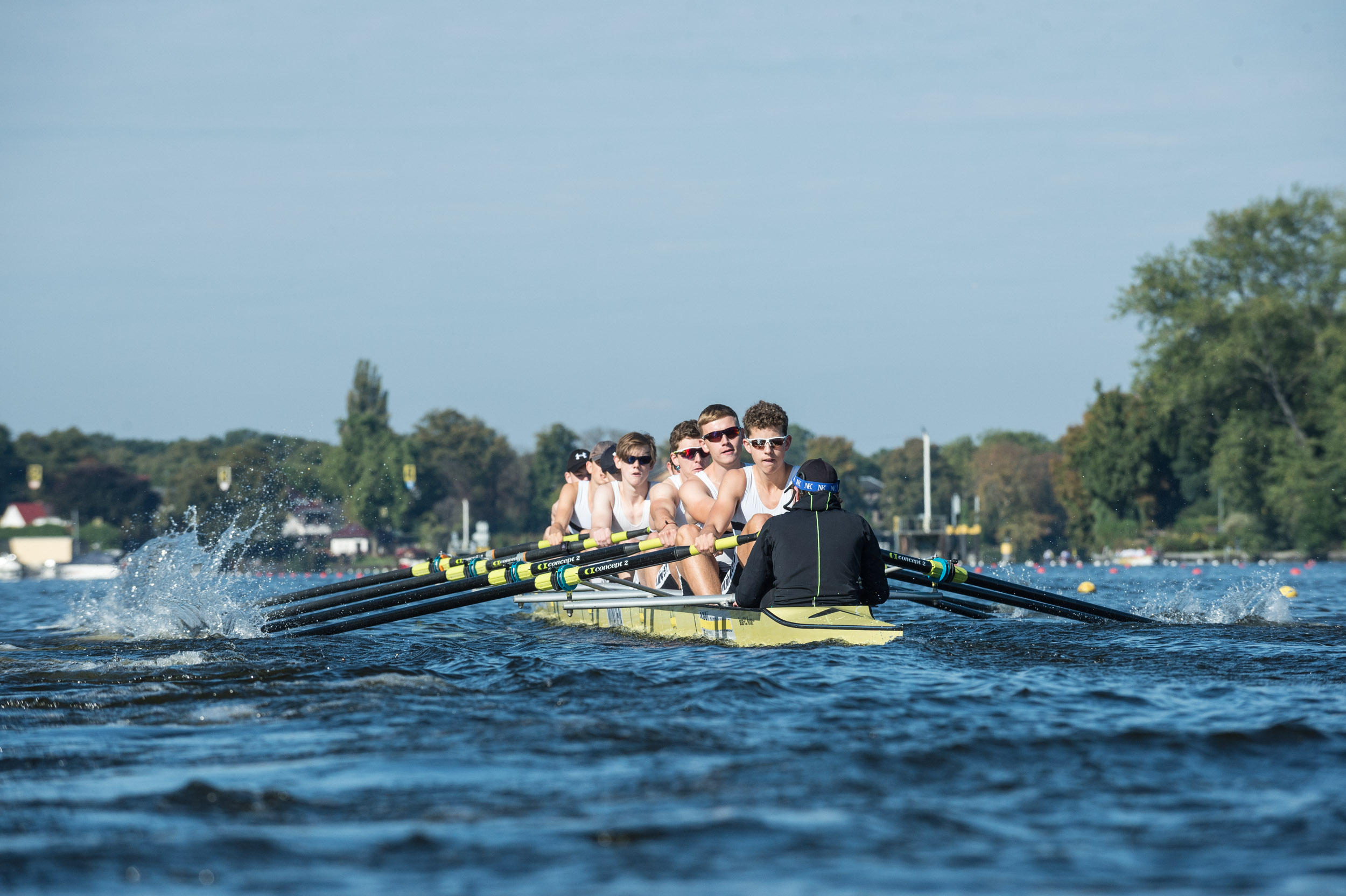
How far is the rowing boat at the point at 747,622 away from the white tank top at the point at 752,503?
2.70ft

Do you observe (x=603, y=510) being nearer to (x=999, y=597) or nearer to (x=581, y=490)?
(x=581, y=490)

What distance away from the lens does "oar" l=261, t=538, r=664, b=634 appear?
960 centimetres

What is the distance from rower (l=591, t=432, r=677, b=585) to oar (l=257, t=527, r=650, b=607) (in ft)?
0.47

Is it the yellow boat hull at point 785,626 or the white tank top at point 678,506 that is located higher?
the white tank top at point 678,506

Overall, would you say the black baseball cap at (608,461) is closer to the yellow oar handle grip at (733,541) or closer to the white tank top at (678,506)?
the white tank top at (678,506)

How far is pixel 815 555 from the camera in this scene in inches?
301

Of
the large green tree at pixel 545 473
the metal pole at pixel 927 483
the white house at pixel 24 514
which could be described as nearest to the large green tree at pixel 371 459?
the large green tree at pixel 545 473

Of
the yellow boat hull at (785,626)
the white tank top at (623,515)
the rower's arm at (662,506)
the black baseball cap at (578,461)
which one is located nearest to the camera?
the yellow boat hull at (785,626)

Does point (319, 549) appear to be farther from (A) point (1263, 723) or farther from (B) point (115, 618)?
(A) point (1263, 723)

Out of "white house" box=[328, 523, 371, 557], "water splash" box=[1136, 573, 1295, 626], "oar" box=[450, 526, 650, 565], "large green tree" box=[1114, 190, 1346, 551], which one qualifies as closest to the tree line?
"large green tree" box=[1114, 190, 1346, 551]

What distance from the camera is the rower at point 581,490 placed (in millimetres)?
12938

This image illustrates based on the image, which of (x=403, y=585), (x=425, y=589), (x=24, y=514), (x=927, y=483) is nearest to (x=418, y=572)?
(x=403, y=585)

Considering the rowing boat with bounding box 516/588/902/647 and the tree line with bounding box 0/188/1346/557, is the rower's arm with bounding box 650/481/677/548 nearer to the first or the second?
the rowing boat with bounding box 516/588/902/647

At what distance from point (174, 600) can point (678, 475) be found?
14.4 ft
